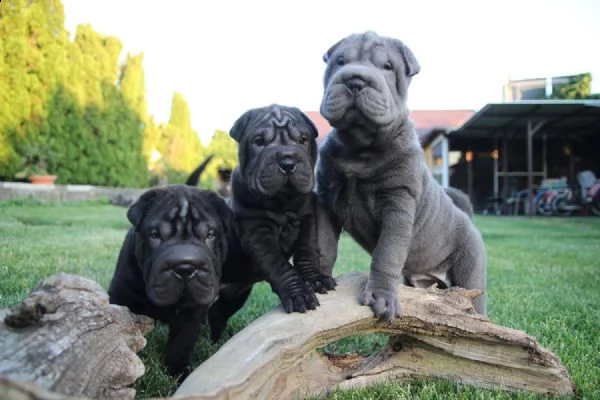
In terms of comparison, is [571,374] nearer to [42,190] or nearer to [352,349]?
[352,349]

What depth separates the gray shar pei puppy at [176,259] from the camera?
254cm

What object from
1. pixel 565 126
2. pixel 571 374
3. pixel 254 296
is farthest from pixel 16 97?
pixel 565 126

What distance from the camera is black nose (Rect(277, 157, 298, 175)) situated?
2846 millimetres

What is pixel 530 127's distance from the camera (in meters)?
18.5

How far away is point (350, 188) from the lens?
10.2 feet

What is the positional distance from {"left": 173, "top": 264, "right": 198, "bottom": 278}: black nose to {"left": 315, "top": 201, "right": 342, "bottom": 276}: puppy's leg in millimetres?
885

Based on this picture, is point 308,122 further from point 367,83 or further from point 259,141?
point 367,83

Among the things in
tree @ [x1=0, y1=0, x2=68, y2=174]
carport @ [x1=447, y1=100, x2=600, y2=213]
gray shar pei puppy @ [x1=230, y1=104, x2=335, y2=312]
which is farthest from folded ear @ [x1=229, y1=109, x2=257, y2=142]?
carport @ [x1=447, y1=100, x2=600, y2=213]

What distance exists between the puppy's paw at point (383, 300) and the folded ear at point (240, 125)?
123cm

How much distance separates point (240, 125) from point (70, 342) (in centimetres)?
174

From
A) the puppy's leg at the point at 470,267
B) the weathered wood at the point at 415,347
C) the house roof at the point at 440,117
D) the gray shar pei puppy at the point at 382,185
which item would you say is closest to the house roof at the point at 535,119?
the house roof at the point at 440,117

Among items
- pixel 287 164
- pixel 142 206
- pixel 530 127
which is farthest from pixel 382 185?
pixel 530 127

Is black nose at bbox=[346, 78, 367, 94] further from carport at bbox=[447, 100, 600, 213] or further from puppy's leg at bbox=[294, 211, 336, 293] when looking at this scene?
carport at bbox=[447, 100, 600, 213]

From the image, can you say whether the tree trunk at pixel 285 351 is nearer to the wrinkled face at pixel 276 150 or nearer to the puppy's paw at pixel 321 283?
the puppy's paw at pixel 321 283
